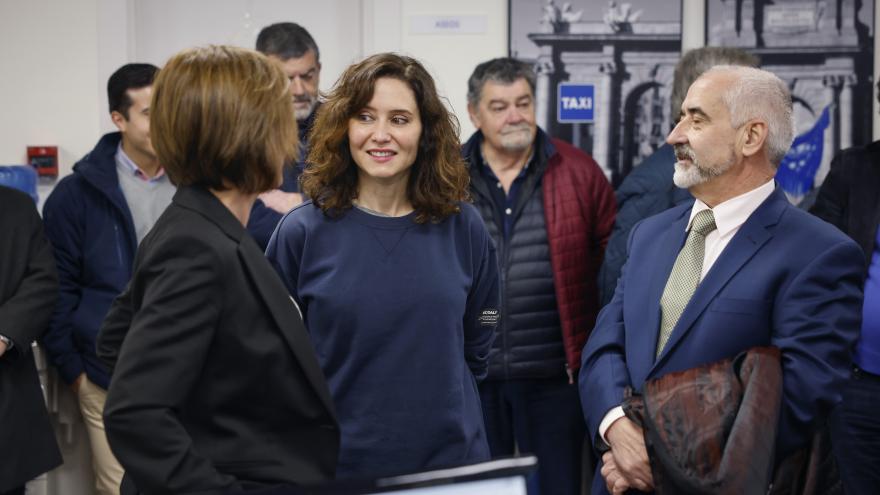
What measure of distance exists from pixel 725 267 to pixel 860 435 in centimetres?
110

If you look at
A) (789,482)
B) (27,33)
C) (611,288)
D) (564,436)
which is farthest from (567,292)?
(27,33)

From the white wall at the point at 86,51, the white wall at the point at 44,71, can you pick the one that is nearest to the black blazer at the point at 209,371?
the white wall at the point at 86,51

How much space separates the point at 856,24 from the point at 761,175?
101 inches

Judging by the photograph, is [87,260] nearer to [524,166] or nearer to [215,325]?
[524,166]

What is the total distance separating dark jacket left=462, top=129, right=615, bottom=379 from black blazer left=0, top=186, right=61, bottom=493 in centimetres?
141

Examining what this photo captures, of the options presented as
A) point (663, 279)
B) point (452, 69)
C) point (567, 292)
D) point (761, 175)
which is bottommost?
point (567, 292)

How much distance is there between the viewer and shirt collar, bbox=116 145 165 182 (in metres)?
3.76

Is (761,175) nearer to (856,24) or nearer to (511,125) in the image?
(511,125)

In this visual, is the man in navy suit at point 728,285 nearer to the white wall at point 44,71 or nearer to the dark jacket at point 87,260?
the dark jacket at point 87,260

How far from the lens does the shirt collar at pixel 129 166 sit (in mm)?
3760

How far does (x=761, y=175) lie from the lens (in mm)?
2463

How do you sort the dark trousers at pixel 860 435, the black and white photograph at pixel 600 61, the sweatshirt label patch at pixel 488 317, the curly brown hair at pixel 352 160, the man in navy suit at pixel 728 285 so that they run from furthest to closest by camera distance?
1. the black and white photograph at pixel 600 61
2. the dark trousers at pixel 860 435
3. the sweatshirt label patch at pixel 488 317
4. the curly brown hair at pixel 352 160
5. the man in navy suit at pixel 728 285

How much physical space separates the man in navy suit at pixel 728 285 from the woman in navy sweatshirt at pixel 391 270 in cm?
32

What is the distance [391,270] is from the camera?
226 cm
